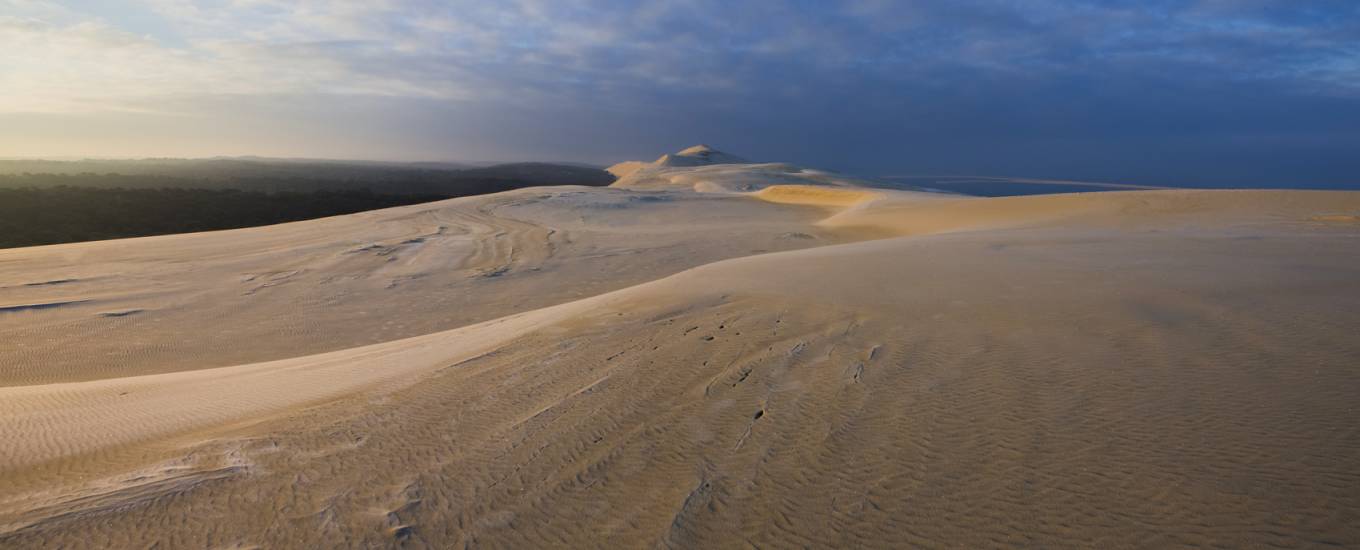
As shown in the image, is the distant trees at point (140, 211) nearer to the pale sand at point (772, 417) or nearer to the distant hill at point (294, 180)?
the distant hill at point (294, 180)

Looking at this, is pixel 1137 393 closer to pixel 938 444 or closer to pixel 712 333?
pixel 938 444

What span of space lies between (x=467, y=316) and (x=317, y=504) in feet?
19.2

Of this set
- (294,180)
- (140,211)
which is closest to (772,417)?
(140,211)

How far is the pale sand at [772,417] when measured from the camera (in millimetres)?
2305

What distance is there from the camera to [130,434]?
11.1ft

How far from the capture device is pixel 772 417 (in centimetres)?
309

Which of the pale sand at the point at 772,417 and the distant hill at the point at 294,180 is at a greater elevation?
the distant hill at the point at 294,180

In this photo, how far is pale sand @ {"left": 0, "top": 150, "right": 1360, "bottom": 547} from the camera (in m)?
2.30

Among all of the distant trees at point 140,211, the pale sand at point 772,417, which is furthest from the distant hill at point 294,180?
the pale sand at point 772,417

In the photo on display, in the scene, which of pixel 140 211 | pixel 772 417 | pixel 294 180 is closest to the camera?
pixel 772 417

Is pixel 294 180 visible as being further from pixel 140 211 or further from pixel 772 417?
pixel 772 417

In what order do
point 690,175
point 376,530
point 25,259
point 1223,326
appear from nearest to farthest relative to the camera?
point 376,530 < point 1223,326 < point 25,259 < point 690,175

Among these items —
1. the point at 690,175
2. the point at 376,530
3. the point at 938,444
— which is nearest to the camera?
the point at 376,530

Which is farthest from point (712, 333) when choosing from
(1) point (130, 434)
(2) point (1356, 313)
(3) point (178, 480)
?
(2) point (1356, 313)
